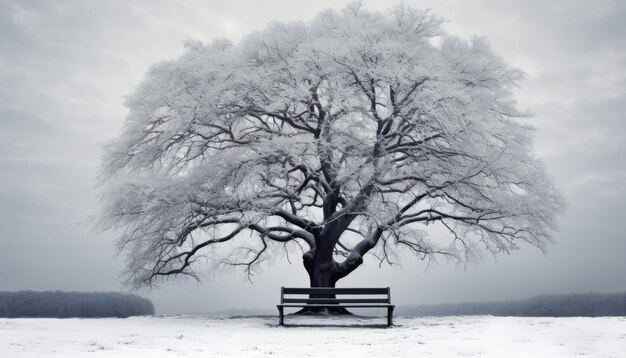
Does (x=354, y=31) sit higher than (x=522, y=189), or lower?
higher

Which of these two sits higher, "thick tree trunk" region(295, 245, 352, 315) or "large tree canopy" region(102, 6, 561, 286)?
"large tree canopy" region(102, 6, 561, 286)

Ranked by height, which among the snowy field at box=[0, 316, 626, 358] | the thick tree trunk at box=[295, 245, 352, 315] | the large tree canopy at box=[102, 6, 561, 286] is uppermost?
the large tree canopy at box=[102, 6, 561, 286]

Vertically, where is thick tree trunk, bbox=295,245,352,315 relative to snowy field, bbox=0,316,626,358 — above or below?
above

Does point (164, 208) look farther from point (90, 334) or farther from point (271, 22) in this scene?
point (271, 22)

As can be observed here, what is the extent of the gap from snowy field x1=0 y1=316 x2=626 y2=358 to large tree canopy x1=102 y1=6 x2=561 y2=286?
3.28 meters

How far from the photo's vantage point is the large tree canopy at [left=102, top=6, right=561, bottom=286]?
56.9 ft

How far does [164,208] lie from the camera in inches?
717

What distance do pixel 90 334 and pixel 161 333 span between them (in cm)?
152

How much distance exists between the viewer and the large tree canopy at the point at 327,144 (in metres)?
17.3

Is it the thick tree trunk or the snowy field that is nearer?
the snowy field

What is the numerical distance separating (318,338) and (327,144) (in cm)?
587

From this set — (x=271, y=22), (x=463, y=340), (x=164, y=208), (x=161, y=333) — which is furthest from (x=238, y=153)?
(x=463, y=340)

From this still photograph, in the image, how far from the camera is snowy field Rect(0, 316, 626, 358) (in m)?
11.1

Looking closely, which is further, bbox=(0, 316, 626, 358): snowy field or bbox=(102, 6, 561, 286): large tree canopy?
bbox=(102, 6, 561, 286): large tree canopy
